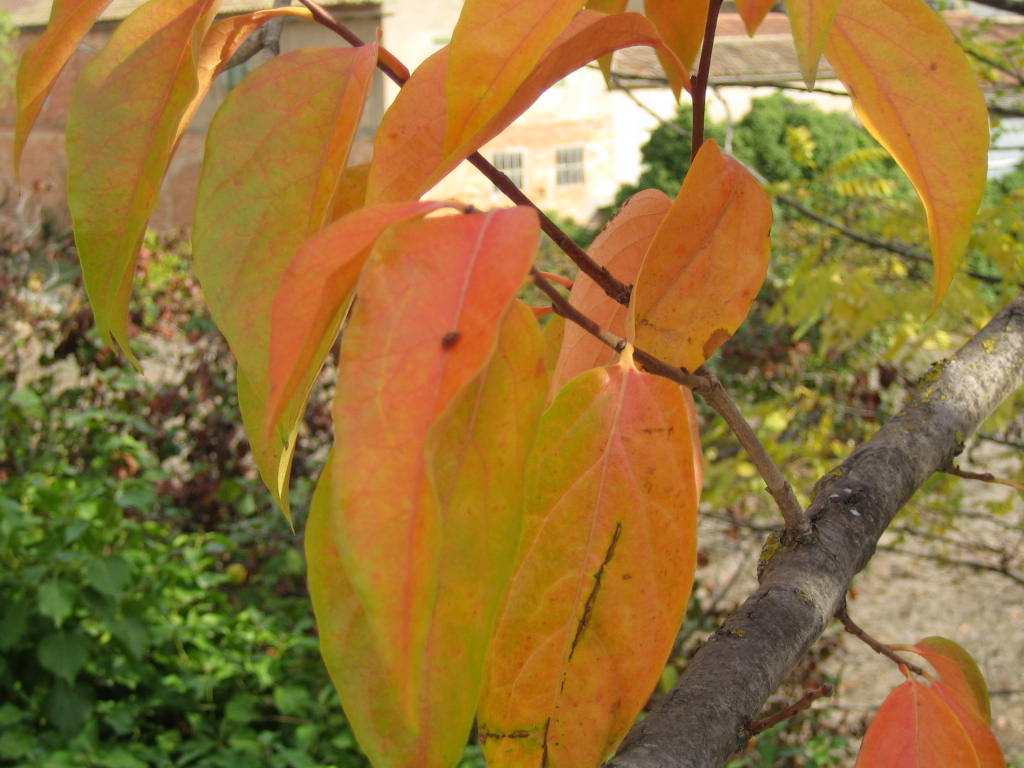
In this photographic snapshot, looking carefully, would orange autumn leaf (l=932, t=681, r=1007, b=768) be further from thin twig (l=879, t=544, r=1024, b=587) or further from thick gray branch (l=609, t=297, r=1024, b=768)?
thin twig (l=879, t=544, r=1024, b=587)

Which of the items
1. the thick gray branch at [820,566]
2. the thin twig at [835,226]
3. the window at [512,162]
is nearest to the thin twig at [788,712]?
the thick gray branch at [820,566]

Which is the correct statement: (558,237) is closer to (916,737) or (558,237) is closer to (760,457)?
(760,457)

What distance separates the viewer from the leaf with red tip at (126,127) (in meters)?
0.39

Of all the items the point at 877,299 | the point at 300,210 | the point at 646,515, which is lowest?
the point at 877,299

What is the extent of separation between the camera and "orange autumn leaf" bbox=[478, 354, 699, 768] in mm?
357

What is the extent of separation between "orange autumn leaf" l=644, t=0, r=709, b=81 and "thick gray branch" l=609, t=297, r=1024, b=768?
0.26 m

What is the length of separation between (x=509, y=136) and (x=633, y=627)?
1092cm

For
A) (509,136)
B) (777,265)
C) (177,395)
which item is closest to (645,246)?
(177,395)

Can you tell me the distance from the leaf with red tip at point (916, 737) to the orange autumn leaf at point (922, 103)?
7.8 inches

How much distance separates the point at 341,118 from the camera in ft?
1.26

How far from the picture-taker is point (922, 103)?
40 centimetres

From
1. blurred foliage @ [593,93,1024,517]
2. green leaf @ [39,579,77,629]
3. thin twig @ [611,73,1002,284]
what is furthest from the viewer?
blurred foliage @ [593,93,1024,517]

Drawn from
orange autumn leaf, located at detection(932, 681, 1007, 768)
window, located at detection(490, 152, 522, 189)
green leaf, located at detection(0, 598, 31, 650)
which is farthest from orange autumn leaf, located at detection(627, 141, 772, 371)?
window, located at detection(490, 152, 522, 189)

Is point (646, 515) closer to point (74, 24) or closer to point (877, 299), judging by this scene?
point (74, 24)
